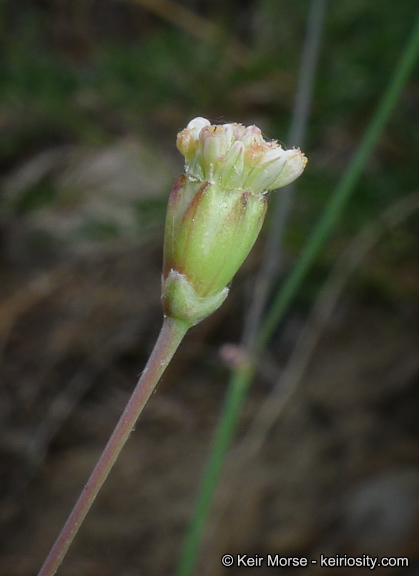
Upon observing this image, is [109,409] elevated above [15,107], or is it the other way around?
[15,107]

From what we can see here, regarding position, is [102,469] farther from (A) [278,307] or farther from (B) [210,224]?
(A) [278,307]

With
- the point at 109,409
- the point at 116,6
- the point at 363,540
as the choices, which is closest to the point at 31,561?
the point at 109,409

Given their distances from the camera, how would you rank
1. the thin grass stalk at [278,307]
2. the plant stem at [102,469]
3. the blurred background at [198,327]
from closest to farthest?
the plant stem at [102,469] < the thin grass stalk at [278,307] < the blurred background at [198,327]

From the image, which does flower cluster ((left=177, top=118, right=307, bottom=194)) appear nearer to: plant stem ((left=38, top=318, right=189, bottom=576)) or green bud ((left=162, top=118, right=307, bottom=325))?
green bud ((left=162, top=118, right=307, bottom=325))

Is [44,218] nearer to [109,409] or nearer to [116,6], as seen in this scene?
[109,409]

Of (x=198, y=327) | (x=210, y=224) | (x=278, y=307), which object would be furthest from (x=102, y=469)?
(x=198, y=327)

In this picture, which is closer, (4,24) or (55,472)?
(55,472)

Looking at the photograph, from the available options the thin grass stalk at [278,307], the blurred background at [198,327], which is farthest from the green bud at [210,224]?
the blurred background at [198,327]

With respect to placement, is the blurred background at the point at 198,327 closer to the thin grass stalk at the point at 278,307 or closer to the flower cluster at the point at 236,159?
the thin grass stalk at the point at 278,307
